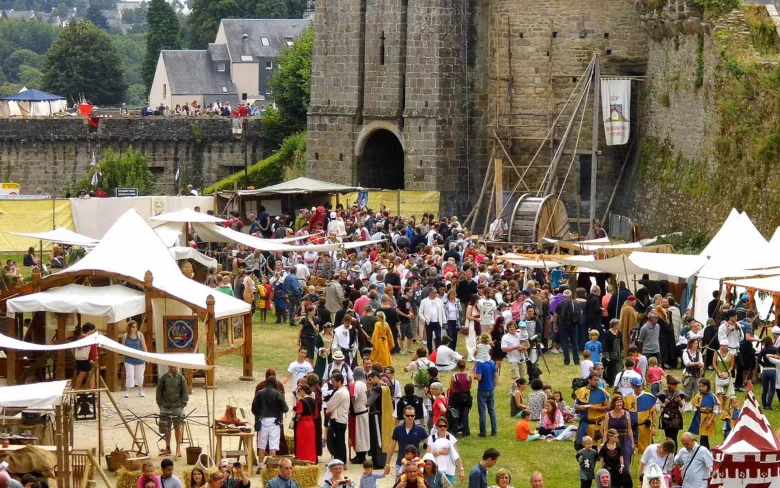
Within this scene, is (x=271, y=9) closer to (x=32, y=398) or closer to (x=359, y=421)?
(x=359, y=421)

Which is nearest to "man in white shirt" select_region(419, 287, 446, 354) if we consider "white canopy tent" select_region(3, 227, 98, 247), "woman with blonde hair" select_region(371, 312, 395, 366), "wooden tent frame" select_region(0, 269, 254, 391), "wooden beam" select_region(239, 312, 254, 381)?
"woman with blonde hair" select_region(371, 312, 395, 366)

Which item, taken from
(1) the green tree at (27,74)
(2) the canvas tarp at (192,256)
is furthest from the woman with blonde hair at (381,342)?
(1) the green tree at (27,74)

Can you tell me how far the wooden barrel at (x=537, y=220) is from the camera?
131ft

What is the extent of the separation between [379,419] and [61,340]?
562cm

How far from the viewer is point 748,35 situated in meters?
36.9

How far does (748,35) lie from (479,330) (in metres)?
11.9

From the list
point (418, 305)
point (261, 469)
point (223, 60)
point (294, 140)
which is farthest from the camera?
point (223, 60)

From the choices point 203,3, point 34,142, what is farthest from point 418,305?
point 203,3

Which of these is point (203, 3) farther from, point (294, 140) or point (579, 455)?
point (579, 455)

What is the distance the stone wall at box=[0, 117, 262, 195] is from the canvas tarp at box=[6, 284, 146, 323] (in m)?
36.8

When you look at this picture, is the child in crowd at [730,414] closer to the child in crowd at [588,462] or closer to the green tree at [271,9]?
the child in crowd at [588,462]

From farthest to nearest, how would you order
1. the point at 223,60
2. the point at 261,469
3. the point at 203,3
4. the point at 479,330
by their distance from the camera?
the point at 203,3 < the point at 223,60 < the point at 479,330 < the point at 261,469

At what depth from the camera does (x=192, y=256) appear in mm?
33406

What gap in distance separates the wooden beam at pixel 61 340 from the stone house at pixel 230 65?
70.1 metres
